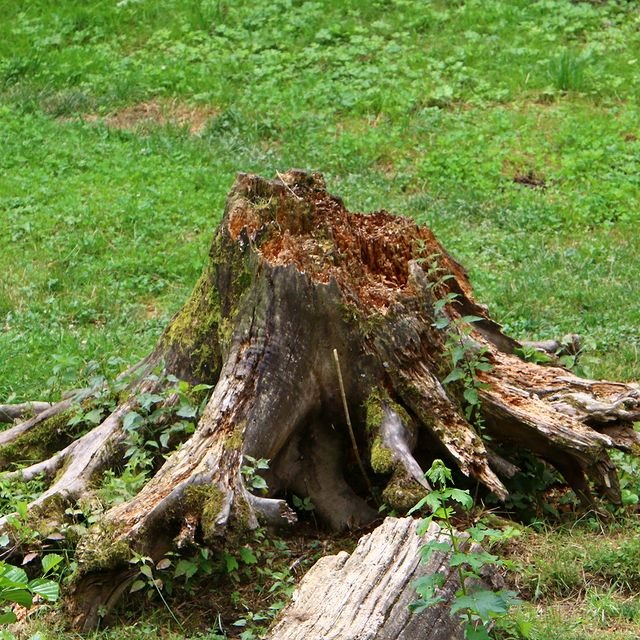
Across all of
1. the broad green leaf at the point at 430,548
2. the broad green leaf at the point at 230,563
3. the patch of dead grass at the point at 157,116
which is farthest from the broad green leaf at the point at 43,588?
the patch of dead grass at the point at 157,116

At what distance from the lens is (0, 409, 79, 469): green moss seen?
6.14m

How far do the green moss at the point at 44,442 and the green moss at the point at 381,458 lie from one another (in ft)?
5.24

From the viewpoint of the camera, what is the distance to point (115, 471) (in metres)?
5.59

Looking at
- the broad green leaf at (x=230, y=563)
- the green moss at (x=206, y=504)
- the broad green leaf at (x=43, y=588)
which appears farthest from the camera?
the broad green leaf at (x=230, y=563)

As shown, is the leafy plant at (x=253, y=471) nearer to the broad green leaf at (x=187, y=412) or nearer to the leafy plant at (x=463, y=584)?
the broad green leaf at (x=187, y=412)

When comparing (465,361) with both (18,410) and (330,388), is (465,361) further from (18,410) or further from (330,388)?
(18,410)

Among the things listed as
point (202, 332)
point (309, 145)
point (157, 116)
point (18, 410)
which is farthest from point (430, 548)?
point (157, 116)

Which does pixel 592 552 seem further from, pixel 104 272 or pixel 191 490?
pixel 104 272

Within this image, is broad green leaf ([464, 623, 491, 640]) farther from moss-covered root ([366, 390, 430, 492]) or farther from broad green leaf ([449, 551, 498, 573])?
moss-covered root ([366, 390, 430, 492])

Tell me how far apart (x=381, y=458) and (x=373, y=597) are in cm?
104

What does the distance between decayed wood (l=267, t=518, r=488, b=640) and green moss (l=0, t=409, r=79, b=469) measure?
1999 mm

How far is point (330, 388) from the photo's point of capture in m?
5.57

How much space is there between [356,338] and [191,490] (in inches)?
Answer: 42.9

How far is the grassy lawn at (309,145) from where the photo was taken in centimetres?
891
